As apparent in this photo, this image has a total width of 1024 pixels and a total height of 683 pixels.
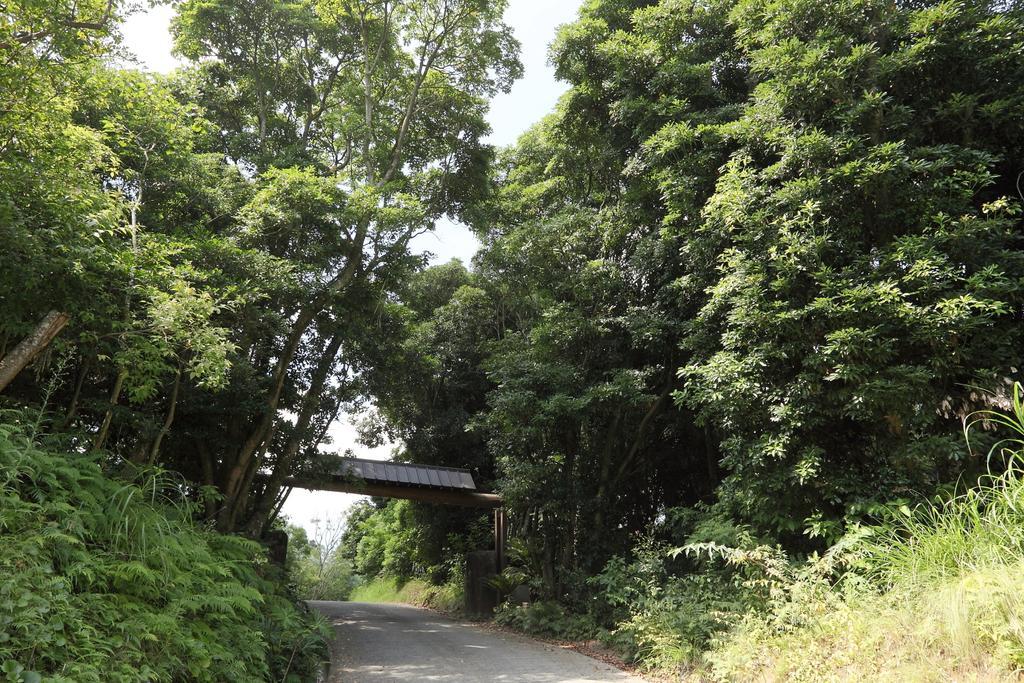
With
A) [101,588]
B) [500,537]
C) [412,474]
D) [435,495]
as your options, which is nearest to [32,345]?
[101,588]

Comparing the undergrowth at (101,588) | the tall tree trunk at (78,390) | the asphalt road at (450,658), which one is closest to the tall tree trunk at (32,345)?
the undergrowth at (101,588)

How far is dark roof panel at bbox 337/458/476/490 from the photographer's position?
15.5m

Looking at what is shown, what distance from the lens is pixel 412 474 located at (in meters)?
16.0

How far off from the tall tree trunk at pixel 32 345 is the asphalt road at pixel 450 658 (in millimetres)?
4722

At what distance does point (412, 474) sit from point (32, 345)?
11.1m

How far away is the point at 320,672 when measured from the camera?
6785mm

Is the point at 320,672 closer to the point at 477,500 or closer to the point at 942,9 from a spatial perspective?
the point at 477,500

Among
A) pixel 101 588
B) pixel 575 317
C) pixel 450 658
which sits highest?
pixel 575 317

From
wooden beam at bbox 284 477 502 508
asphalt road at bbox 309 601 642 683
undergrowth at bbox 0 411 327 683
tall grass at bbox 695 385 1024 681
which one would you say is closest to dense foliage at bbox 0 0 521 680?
undergrowth at bbox 0 411 327 683

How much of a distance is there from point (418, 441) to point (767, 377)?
13.5m

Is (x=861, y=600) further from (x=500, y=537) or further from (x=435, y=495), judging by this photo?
(x=435, y=495)

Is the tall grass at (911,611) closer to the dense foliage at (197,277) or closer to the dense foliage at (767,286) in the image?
the dense foliage at (767,286)

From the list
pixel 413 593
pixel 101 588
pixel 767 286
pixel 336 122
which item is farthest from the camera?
pixel 413 593

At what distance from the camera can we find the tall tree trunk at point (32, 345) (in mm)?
5547
